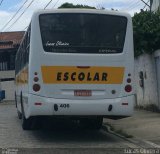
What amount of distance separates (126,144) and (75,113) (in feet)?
4.93

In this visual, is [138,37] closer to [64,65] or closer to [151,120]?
[151,120]

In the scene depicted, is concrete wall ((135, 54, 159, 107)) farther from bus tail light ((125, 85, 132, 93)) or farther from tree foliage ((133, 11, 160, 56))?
bus tail light ((125, 85, 132, 93))

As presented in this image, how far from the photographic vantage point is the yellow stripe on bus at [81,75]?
13.7m

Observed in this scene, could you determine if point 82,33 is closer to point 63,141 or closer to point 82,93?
point 82,93

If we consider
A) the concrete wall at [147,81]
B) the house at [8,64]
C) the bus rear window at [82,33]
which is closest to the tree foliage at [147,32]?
the concrete wall at [147,81]

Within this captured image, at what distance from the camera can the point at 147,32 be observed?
862 inches

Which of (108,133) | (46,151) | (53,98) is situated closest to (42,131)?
(108,133)

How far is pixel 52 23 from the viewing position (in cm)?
1390

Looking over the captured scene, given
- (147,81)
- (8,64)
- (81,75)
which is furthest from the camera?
(8,64)

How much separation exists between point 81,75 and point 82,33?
111cm

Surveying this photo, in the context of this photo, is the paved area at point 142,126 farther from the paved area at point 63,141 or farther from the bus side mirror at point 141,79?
the bus side mirror at point 141,79

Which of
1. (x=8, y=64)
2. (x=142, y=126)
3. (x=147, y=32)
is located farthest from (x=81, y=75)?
(x=8, y=64)

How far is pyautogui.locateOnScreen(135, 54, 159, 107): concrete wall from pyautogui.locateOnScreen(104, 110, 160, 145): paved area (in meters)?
2.18

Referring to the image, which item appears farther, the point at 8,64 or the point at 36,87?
the point at 8,64
